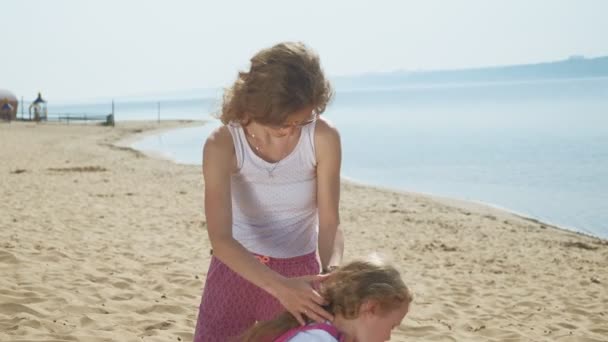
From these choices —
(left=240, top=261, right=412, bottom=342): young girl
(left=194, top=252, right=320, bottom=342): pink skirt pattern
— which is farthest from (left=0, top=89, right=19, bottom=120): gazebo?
(left=240, top=261, right=412, bottom=342): young girl

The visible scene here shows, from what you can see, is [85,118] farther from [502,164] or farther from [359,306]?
[359,306]

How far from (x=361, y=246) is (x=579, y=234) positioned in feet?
16.4

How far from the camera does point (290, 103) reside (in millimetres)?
2113

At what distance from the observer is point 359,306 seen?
2.03 metres

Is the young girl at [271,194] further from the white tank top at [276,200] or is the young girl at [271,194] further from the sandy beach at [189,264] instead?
the sandy beach at [189,264]

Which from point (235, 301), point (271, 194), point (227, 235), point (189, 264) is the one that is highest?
point (271, 194)

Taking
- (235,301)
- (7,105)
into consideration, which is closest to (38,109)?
(7,105)

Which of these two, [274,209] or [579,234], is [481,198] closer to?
[579,234]

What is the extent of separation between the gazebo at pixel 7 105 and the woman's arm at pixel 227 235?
1970 inches

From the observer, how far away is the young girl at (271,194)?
2.12 m

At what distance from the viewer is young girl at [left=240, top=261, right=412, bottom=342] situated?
6.59ft

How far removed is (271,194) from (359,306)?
0.59m

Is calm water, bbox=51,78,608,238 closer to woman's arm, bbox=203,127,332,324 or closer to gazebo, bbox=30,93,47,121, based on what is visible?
woman's arm, bbox=203,127,332,324

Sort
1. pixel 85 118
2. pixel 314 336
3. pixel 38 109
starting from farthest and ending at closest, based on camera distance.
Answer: pixel 85 118 < pixel 38 109 < pixel 314 336
